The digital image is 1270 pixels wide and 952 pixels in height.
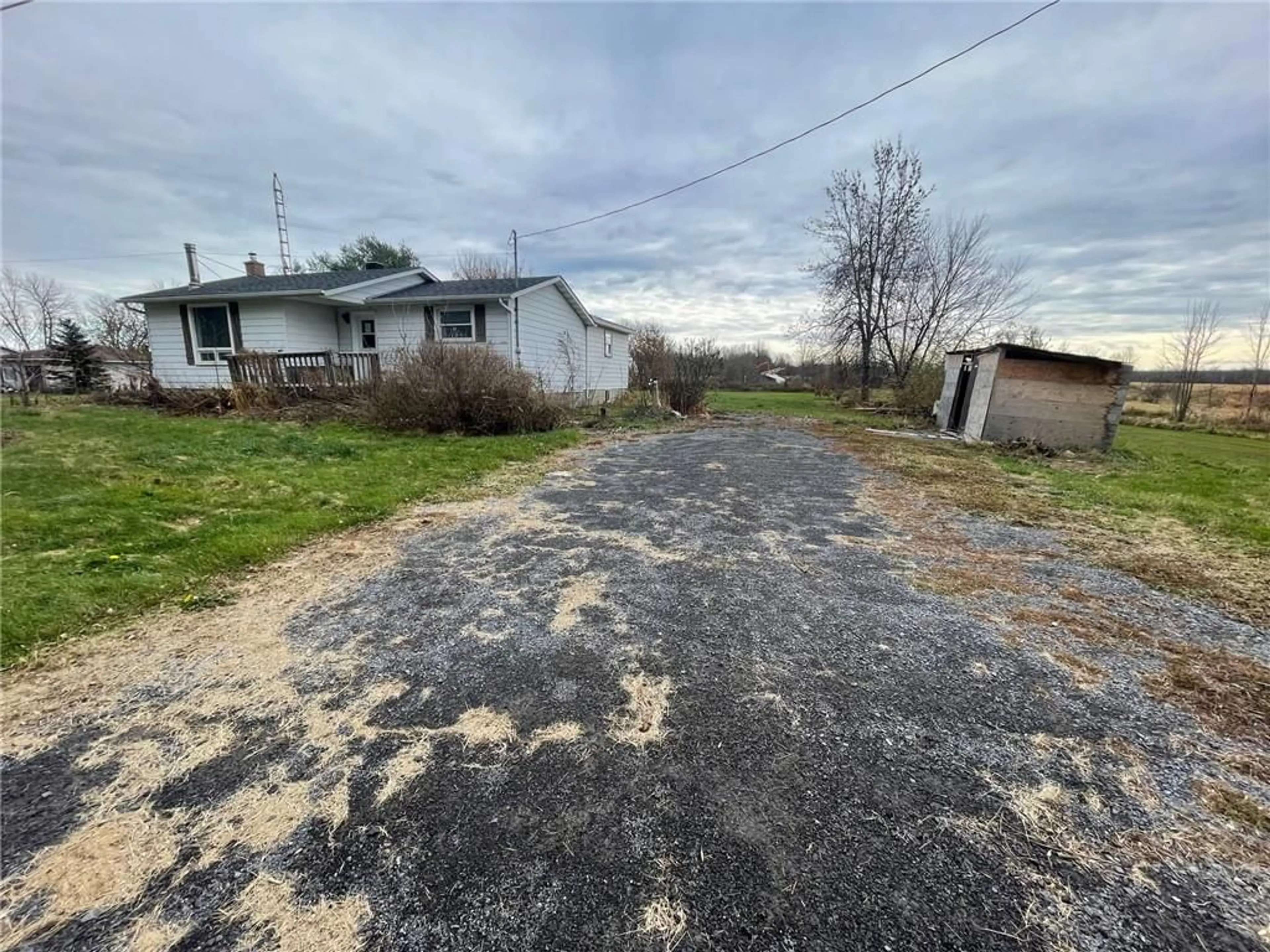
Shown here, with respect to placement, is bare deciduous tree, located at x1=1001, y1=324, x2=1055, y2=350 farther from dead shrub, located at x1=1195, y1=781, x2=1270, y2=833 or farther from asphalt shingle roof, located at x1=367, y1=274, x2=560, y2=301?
dead shrub, located at x1=1195, y1=781, x2=1270, y2=833

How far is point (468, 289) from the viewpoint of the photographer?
14.9m

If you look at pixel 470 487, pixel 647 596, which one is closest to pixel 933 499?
pixel 647 596

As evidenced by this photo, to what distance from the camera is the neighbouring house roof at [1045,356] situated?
8.99 m

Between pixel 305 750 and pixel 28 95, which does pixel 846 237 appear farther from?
pixel 305 750

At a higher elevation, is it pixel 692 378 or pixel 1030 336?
pixel 1030 336

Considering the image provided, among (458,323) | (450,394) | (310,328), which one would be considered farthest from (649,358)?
(310,328)

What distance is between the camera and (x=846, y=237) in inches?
899

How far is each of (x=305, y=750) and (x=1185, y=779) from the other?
→ 3158 mm

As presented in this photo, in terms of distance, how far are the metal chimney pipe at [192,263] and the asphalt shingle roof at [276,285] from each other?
14.2 inches

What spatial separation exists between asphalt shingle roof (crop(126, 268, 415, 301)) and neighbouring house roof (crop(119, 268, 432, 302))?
0.4 inches

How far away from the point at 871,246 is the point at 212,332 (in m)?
25.6

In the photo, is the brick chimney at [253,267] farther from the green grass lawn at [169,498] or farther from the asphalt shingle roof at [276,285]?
the green grass lawn at [169,498]

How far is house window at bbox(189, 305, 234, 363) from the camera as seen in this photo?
47.2 feet

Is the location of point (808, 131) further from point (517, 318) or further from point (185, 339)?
point (185, 339)
